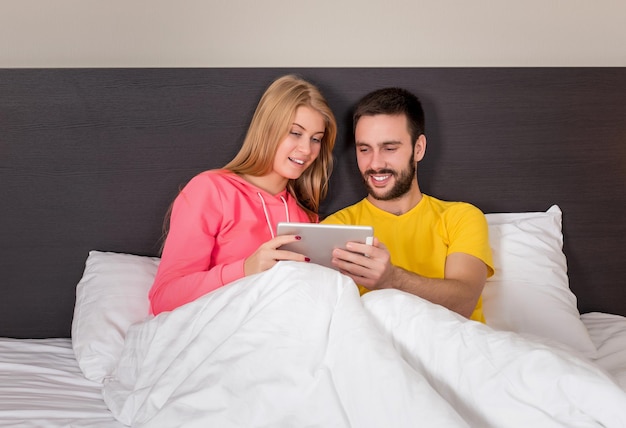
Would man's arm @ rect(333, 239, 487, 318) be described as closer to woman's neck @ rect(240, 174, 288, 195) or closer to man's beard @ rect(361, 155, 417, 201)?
man's beard @ rect(361, 155, 417, 201)

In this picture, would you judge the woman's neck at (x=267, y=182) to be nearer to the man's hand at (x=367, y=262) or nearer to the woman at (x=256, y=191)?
the woman at (x=256, y=191)

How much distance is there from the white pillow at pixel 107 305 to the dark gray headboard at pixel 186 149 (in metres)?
0.11

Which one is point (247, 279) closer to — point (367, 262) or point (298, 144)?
point (367, 262)

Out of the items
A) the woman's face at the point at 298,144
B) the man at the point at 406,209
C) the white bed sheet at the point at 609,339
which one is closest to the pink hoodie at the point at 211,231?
the woman's face at the point at 298,144

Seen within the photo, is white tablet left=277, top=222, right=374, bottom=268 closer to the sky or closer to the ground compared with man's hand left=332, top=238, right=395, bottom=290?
→ closer to the sky

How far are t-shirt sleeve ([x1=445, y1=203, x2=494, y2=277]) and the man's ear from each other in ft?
0.66

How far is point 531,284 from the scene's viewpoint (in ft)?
6.89

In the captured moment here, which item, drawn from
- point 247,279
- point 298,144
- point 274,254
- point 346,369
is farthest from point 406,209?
point 346,369

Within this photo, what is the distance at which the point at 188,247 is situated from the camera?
1.86 metres

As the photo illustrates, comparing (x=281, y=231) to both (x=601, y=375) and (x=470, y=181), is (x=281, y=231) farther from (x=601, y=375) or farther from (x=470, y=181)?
(x=470, y=181)

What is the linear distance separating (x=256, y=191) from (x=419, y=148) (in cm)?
54

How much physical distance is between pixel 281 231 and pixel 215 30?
97 centimetres

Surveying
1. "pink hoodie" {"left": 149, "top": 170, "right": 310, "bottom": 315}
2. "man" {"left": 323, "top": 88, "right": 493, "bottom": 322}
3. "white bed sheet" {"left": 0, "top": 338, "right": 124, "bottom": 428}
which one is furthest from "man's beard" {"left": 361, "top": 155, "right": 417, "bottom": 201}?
"white bed sheet" {"left": 0, "top": 338, "right": 124, "bottom": 428}

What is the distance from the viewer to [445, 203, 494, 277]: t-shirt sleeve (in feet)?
6.33
